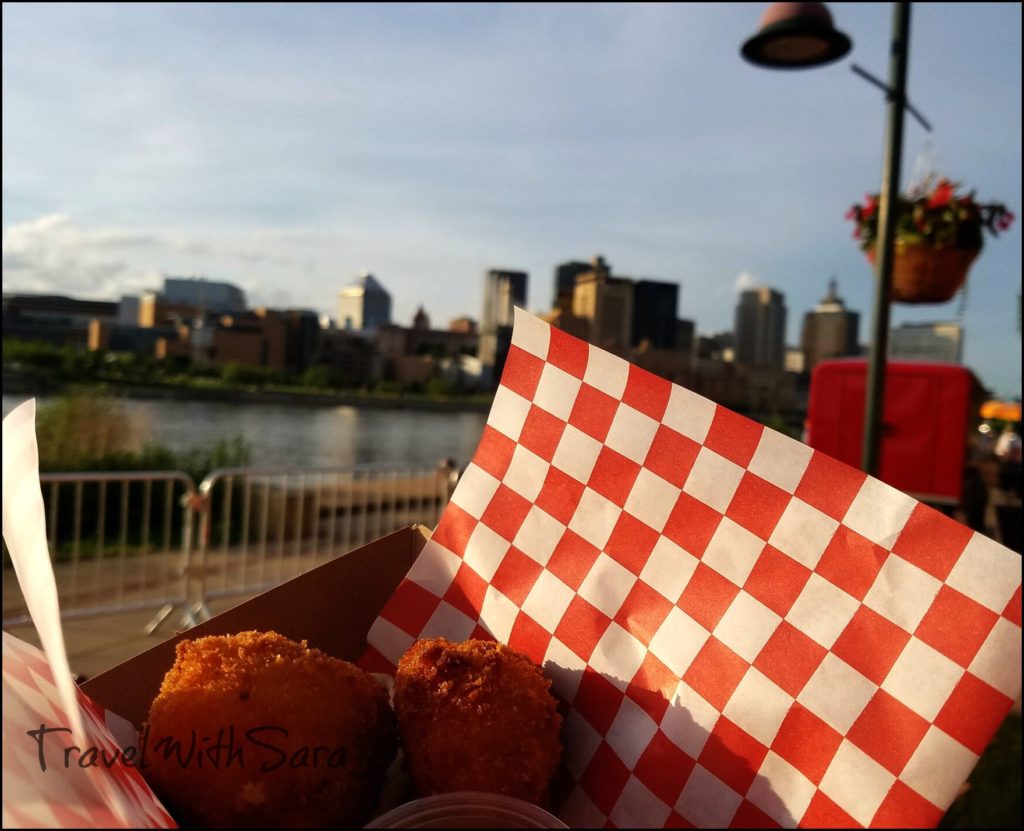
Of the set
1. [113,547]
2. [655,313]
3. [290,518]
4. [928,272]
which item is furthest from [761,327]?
[113,547]

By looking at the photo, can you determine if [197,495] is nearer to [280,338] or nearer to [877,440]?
[877,440]

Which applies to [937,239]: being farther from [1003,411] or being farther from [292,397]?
[1003,411]

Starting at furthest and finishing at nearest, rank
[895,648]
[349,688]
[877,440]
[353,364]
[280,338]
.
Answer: [353,364] → [280,338] → [877,440] → [349,688] → [895,648]

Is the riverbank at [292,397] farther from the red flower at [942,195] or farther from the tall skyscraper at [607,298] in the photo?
the red flower at [942,195]

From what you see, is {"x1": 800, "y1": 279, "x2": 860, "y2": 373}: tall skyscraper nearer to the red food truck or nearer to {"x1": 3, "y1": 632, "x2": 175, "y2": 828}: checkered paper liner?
the red food truck

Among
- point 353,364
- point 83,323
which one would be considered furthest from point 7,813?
point 353,364

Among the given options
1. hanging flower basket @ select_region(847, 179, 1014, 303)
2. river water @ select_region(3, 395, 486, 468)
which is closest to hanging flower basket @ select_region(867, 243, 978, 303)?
hanging flower basket @ select_region(847, 179, 1014, 303)
